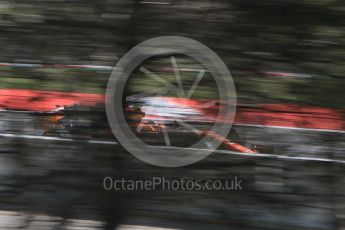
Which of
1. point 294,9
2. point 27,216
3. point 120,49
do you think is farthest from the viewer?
point 27,216

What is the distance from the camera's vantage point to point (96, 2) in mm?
2064

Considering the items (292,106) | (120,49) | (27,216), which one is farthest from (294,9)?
(27,216)

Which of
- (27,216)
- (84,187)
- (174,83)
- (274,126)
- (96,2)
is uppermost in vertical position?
(96,2)

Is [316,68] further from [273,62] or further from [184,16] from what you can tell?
[184,16]

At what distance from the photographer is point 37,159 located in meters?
2.23

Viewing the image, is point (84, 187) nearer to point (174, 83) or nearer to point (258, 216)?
point (174, 83)

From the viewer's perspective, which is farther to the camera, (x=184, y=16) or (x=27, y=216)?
(x=27, y=216)

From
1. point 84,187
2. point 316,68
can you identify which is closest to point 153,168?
point 84,187

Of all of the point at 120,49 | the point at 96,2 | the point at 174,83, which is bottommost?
the point at 174,83

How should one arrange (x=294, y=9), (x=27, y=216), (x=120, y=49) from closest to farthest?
1. (x=294, y=9)
2. (x=120, y=49)
3. (x=27, y=216)

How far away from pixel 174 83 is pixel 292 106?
46cm

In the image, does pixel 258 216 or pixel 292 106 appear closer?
pixel 292 106

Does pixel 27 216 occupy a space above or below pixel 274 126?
below

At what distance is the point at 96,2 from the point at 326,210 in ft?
4.03
